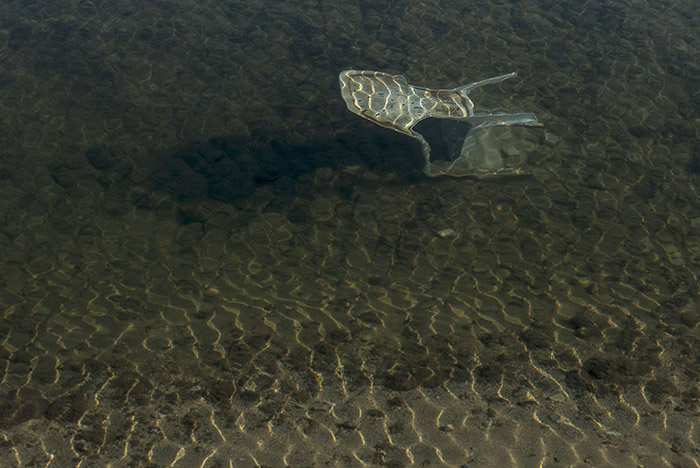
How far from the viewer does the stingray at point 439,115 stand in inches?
396

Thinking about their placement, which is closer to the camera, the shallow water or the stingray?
the shallow water

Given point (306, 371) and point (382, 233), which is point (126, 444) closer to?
point (306, 371)

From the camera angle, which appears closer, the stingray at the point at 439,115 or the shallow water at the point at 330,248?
the shallow water at the point at 330,248

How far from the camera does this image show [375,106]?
35.9 ft

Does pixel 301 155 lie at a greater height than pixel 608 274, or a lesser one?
lesser

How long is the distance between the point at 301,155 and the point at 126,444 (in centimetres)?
522

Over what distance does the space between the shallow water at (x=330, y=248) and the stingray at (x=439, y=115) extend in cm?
28

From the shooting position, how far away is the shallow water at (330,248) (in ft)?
20.8

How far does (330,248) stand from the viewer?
8.57m

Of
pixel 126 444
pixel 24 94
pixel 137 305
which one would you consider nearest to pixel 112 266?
pixel 137 305

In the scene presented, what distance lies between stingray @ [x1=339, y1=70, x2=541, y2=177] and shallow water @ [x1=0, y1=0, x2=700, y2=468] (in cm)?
28

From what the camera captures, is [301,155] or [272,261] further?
[301,155]

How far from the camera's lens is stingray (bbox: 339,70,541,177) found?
10055mm

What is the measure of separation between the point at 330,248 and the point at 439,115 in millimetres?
3319
